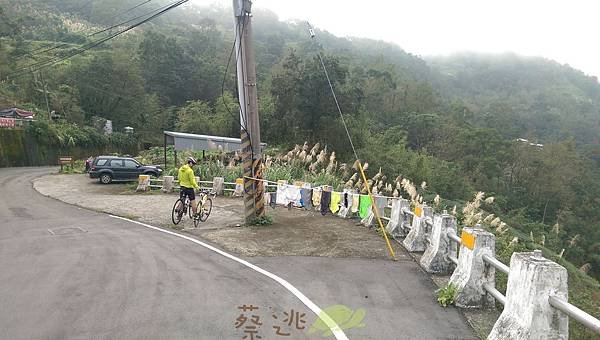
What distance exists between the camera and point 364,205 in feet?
43.9

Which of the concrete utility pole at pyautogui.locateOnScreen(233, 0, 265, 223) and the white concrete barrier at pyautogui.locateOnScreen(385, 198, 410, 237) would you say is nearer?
the white concrete barrier at pyautogui.locateOnScreen(385, 198, 410, 237)

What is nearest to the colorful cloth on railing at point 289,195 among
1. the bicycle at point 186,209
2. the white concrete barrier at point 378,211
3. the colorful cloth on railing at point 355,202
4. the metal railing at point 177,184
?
the colorful cloth on railing at point 355,202

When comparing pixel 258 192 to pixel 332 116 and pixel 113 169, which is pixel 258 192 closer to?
pixel 113 169

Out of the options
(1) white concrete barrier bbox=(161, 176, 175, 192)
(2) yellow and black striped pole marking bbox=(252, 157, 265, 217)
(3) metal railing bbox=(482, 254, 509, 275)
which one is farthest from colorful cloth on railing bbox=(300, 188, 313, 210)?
(3) metal railing bbox=(482, 254, 509, 275)

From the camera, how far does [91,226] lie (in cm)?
1321

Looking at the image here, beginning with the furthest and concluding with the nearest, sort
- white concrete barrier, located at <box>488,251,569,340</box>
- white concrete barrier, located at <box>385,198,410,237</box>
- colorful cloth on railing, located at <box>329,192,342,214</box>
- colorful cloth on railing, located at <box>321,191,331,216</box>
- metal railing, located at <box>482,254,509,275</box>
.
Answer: colorful cloth on railing, located at <box>321,191,331,216</box>, colorful cloth on railing, located at <box>329,192,342,214</box>, white concrete barrier, located at <box>385,198,410,237</box>, metal railing, located at <box>482,254,509,275</box>, white concrete barrier, located at <box>488,251,569,340</box>

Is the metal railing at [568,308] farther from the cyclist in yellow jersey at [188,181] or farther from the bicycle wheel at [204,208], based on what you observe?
the bicycle wheel at [204,208]

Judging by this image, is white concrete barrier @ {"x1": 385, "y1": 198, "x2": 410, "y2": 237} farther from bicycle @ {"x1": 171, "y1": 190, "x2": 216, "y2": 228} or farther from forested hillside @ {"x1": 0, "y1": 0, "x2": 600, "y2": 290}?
forested hillside @ {"x1": 0, "y1": 0, "x2": 600, "y2": 290}

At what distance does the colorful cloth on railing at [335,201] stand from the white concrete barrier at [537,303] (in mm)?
9835

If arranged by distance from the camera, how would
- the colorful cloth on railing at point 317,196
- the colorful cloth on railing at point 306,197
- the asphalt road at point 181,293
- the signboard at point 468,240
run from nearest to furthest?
the asphalt road at point 181,293 < the signboard at point 468,240 < the colorful cloth on railing at point 317,196 < the colorful cloth on railing at point 306,197

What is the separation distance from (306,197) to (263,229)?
4.27 metres

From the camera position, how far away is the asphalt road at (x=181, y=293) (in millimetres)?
5426

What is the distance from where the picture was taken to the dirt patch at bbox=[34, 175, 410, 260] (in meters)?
10.0

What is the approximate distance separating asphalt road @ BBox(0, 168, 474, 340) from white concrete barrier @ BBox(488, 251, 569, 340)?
897 millimetres
